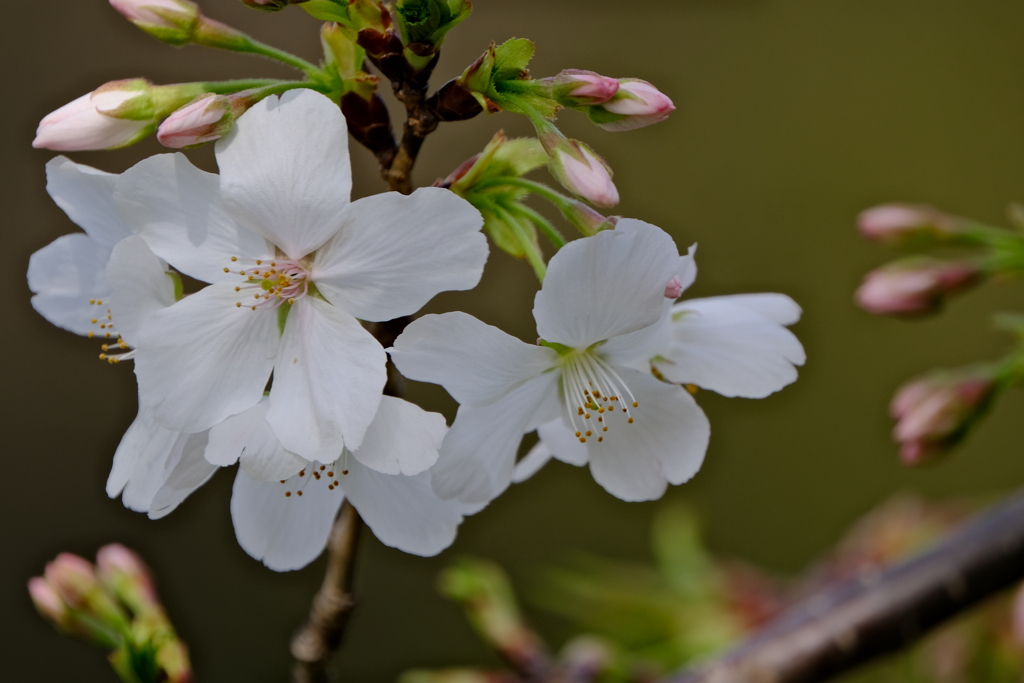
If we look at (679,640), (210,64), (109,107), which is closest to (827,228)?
(679,640)

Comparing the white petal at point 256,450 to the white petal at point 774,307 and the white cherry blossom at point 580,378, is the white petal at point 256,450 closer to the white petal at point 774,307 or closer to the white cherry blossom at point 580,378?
the white cherry blossom at point 580,378

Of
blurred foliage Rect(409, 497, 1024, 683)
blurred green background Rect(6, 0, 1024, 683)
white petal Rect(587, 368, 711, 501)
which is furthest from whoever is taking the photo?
blurred green background Rect(6, 0, 1024, 683)

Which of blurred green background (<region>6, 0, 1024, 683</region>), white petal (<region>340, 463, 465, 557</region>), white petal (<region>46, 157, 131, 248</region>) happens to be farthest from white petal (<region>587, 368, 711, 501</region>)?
blurred green background (<region>6, 0, 1024, 683</region>)

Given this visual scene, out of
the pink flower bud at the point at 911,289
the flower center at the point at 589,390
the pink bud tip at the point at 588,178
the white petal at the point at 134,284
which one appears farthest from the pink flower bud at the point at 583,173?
the pink flower bud at the point at 911,289

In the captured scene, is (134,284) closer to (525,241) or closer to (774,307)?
(525,241)

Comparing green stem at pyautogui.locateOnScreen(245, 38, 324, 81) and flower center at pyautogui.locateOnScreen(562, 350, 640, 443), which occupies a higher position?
green stem at pyautogui.locateOnScreen(245, 38, 324, 81)

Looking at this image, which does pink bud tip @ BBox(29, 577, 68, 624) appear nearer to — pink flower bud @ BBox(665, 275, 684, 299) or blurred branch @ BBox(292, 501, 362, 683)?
blurred branch @ BBox(292, 501, 362, 683)
